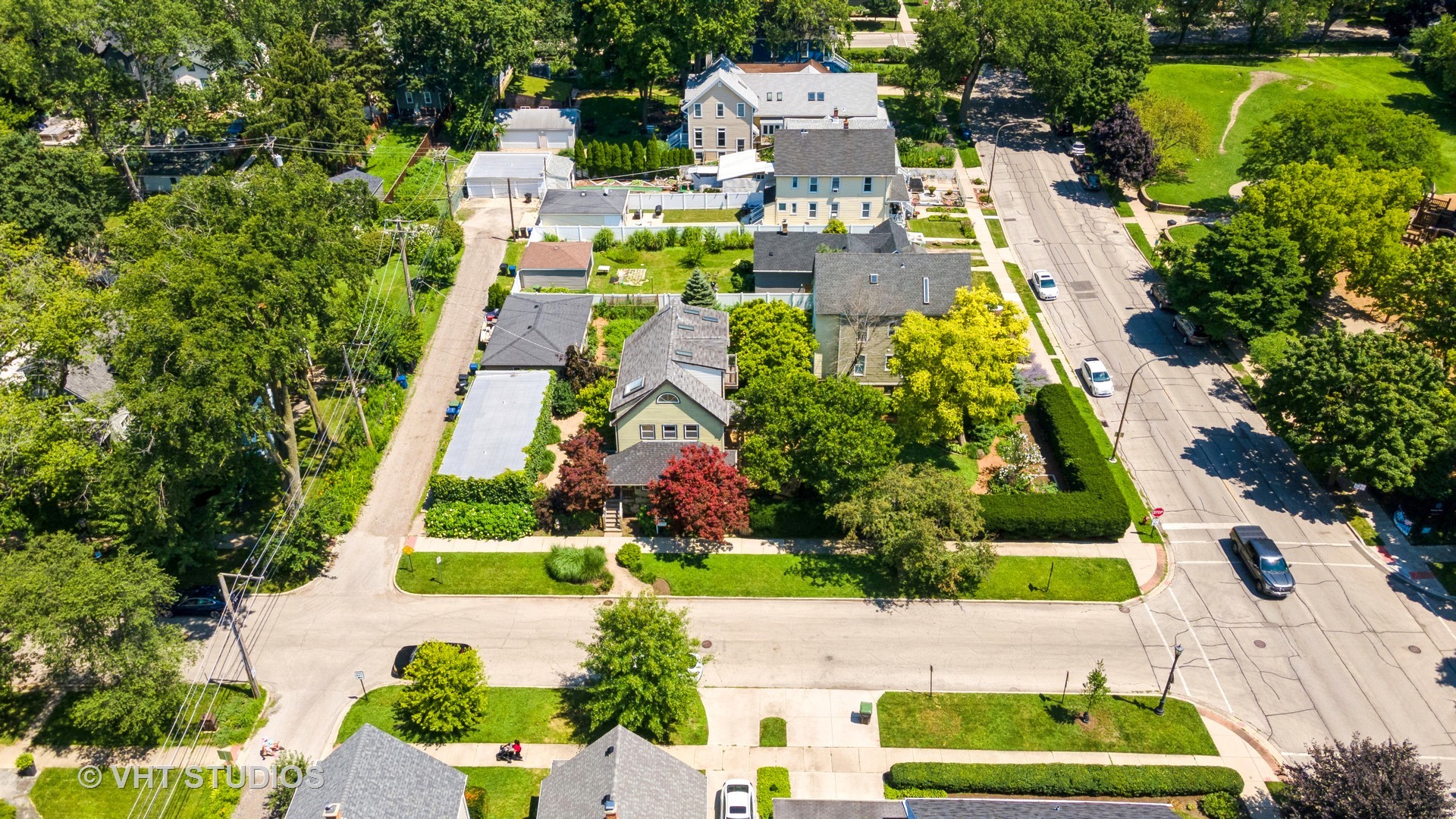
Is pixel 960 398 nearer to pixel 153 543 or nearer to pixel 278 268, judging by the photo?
pixel 278 268

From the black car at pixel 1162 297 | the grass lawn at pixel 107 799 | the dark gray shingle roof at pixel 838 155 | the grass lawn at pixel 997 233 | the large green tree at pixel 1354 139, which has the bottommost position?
the grass lawn at pixel 107 799

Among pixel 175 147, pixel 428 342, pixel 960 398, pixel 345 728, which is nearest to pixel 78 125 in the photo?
pixel 175 147

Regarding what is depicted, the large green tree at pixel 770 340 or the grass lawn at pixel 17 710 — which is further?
the large green tree at pixel 770 340

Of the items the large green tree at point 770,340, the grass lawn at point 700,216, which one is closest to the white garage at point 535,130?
the grass lawn at point 700,216

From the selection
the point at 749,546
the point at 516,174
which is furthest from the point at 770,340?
the point at 516,174

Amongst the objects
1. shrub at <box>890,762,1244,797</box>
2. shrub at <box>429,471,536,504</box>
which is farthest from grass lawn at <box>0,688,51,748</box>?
shrub at <box>890,762,1244,797</box>

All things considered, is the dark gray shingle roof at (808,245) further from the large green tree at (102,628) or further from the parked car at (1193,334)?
the large green tree at (102,628)

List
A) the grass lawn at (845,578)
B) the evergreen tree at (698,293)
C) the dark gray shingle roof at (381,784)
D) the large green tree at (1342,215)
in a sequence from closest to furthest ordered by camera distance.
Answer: the dark gray shingle roof at (381,784)
the grass lawn at (845,578)
the large green tree at (1342,215)
the evergreen tree at (698,293)
